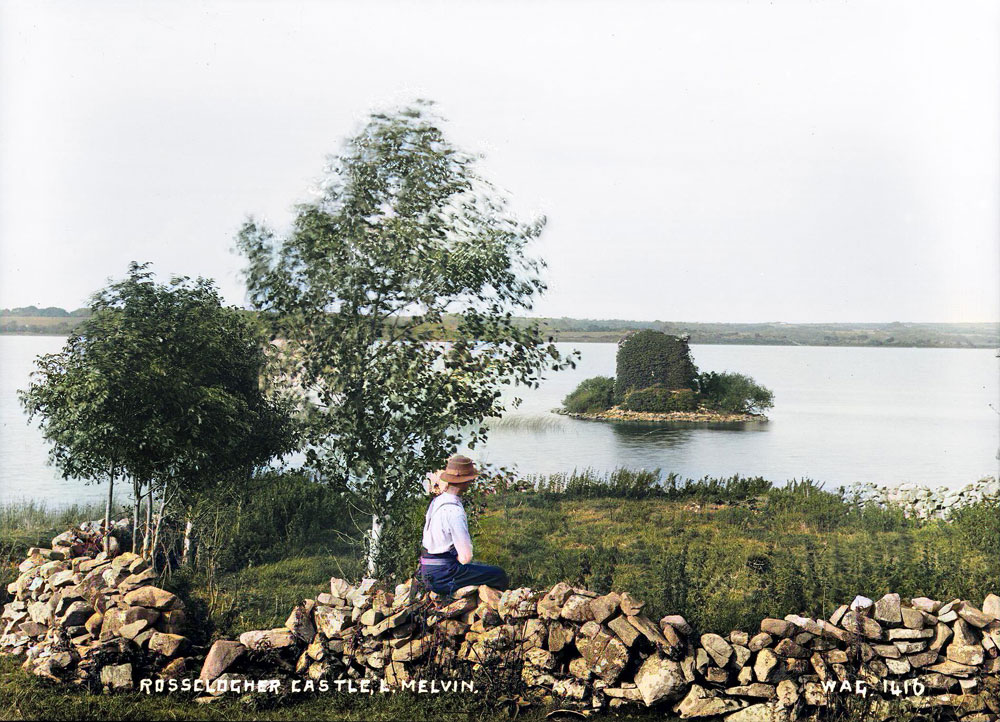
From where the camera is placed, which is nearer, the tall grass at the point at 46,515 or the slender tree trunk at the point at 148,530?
the slender tree trunk at the point at 148,530

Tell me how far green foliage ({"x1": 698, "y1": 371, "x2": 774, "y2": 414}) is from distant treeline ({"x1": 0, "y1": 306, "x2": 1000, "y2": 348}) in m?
0.40

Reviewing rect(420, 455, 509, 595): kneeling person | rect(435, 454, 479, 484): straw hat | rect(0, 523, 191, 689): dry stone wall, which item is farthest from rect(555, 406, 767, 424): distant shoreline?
rect(0, 523, 191, 689): dry stone wall

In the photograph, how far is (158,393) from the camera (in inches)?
290

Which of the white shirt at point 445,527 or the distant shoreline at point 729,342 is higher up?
the distant shoreline at point 729,342

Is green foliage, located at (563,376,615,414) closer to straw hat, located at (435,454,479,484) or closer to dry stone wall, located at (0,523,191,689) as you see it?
straw hat, located at (435,454,479,484)

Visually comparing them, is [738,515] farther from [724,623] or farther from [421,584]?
[421,584]

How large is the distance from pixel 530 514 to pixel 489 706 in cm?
191

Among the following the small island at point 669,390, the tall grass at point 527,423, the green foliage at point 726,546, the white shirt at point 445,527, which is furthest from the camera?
the small island at point 669,390

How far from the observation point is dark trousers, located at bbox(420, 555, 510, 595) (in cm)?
718

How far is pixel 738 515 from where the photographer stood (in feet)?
26.5

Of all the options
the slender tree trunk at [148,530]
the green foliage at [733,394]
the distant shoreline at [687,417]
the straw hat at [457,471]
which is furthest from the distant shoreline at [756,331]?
the slender tree trunk at [148,530]

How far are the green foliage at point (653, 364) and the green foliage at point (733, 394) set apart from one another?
173 mm

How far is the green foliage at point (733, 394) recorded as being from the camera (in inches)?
339

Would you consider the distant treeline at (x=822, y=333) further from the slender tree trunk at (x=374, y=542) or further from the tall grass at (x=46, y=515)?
the tall grass at (x=46, y=515)
